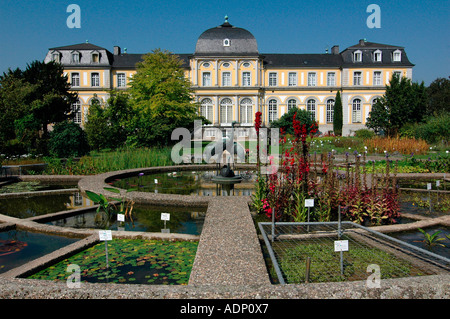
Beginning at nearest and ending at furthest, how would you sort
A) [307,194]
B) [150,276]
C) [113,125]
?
[150,276]
[307,194]
[113,125]

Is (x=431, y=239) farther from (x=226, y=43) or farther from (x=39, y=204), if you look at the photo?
(x=226, y=43)

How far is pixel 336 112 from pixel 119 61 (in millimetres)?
24553

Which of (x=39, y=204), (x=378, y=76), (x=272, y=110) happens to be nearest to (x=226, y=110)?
(x=272, y=110)

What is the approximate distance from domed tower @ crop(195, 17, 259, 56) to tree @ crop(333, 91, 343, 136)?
394 inches

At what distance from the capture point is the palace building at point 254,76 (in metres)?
37.3

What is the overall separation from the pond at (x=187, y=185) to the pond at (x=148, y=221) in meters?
1.67

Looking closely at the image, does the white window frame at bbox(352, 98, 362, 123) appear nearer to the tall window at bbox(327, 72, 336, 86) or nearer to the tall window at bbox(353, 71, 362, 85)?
the tall window at bbox(353, 71, 362, 85)

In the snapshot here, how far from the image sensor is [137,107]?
20344 mm

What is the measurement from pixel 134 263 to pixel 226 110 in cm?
3451

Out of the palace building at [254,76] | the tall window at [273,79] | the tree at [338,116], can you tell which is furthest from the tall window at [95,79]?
the tree at [338,116]

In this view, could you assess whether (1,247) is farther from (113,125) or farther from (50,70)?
(50,70)
